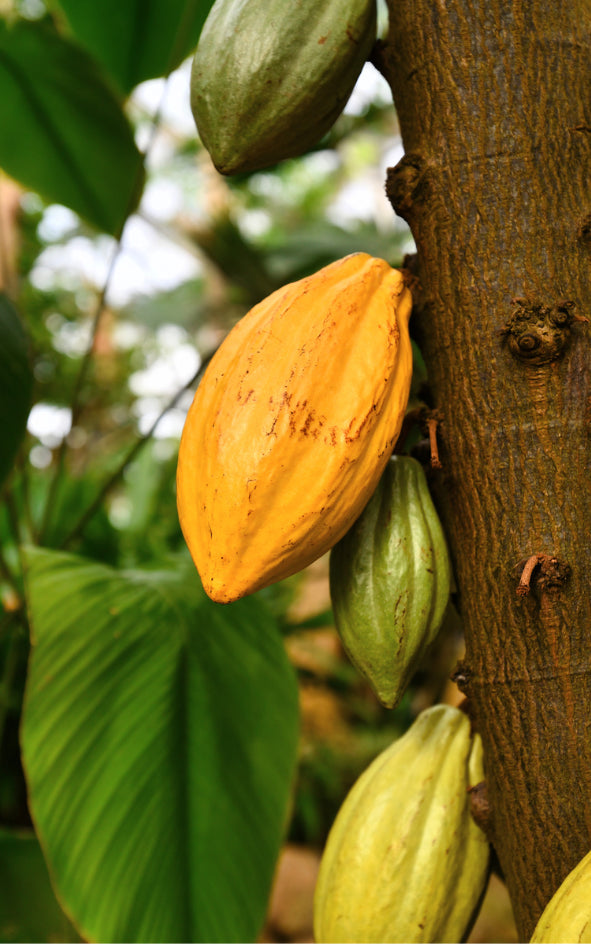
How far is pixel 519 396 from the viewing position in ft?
1.77

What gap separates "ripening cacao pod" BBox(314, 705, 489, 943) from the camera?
565 mm

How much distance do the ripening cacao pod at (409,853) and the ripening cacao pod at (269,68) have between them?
462 millimetres

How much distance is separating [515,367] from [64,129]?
99 cm

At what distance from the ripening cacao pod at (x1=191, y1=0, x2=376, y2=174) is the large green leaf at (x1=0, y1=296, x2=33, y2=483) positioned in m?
0.47

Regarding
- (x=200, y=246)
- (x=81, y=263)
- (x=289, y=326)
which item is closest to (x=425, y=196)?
(x=289, y=326)

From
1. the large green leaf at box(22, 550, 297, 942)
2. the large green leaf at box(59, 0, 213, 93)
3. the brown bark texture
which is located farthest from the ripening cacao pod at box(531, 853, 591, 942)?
the large green leaf at box(59, 0, 213, 93)

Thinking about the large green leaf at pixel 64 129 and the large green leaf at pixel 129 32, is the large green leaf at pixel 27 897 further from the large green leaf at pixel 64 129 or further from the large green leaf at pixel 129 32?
the large green leaf at pixel 129 32

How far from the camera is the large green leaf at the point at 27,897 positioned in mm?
1181

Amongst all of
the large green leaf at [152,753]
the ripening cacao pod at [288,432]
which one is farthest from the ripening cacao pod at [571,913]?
the large green leaf at [152,753]

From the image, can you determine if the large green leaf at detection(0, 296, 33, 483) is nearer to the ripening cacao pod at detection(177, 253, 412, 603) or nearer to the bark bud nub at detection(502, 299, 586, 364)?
the ripening cacao pod at detection(177, 253, 412, 603)

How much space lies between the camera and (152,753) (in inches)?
31.3

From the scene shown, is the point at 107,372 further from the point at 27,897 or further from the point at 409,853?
the point at 409,853

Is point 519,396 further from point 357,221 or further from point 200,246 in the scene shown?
point 357,221

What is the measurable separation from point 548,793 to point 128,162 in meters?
1.12
